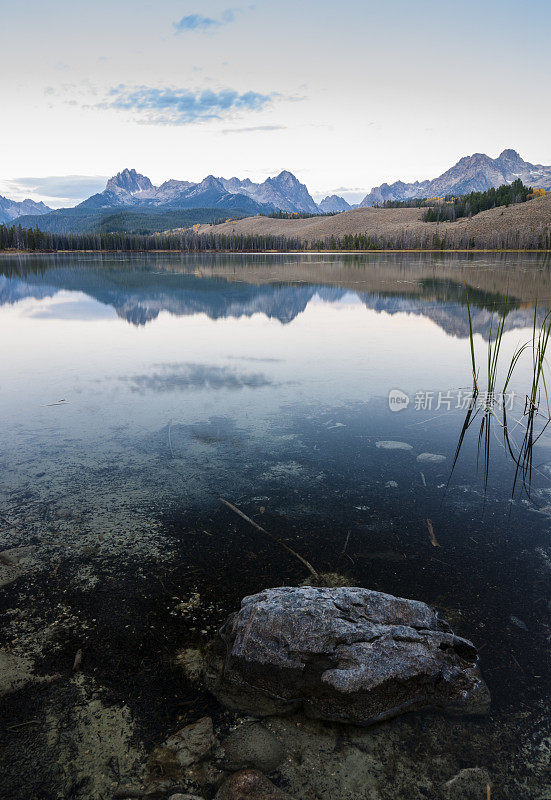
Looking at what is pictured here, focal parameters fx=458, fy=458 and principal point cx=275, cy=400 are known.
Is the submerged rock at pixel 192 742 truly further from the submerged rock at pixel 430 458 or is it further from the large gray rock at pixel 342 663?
the submerged rock at pixel 430 458

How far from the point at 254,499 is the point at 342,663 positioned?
291cm

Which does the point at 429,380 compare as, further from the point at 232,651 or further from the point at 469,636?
the point at 232,651

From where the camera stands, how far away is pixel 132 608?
4.40 meters

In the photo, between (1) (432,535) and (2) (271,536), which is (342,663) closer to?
(2) (271,536)

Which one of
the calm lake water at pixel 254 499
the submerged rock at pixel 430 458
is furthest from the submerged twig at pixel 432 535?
the submerged rock at pixel 430 458

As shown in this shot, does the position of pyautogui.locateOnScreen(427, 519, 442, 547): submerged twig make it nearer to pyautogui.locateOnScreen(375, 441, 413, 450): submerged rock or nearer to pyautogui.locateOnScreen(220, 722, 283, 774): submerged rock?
pyautogui.locateOnScreen(375, 441, 413, 450): submerged rock

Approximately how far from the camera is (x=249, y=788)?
9.45 feet

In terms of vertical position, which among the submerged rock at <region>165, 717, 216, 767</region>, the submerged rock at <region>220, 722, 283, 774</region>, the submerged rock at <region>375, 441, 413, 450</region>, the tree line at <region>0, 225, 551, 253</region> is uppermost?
the tree line at <region>0, 225, 551, 253</region>

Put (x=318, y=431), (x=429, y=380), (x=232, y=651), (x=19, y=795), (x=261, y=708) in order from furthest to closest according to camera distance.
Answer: (x=429, y=380) < (x=318, y=431) < (x=232, y=651) < (x=261, y=708) < (x=19, y=795)

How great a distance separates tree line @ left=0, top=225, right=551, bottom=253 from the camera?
135 metres

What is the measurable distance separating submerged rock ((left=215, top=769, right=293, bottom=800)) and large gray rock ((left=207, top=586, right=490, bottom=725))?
49 centimetres

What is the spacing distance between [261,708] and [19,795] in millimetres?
1611

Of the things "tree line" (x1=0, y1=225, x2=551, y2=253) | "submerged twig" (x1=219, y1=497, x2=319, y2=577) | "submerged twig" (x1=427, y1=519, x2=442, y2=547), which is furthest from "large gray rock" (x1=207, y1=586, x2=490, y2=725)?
"tree line" (x1=0, y1=225, x2=551, y2=253)

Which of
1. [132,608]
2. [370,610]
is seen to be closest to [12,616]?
[132,608]
